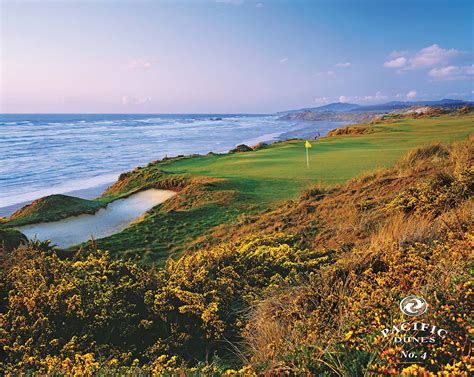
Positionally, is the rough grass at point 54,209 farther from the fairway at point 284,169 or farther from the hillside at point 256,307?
the hillside at point 256,307

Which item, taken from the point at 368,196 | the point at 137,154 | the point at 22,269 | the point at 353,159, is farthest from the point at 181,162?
the point at 22,269

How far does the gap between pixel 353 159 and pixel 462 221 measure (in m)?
14.4

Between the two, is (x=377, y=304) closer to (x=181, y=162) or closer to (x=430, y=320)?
(x=430, y=320)

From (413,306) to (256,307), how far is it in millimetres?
1927

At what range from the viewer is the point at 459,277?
10.9ft

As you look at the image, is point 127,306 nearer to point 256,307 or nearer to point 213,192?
point 256,307

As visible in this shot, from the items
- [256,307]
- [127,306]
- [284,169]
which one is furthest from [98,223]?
[256,307]

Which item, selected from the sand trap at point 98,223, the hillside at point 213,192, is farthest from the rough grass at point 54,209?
the sand trap at point 98,223

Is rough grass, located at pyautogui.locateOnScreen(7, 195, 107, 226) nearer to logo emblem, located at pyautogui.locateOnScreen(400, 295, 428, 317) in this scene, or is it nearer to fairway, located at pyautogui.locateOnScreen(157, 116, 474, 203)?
fairway, located at pyautogui.locateOnScreen(157, 116, 474, 203)

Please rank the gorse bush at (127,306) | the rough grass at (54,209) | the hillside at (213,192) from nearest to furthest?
the gorse bush at (127,306) < the hillside at (213,192) < the rough grass at (54,209)

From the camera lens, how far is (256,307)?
4.49 m

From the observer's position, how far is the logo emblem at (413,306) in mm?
2909

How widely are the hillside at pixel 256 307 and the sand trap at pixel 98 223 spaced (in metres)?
6.40

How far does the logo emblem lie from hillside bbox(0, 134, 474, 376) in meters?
0.05
